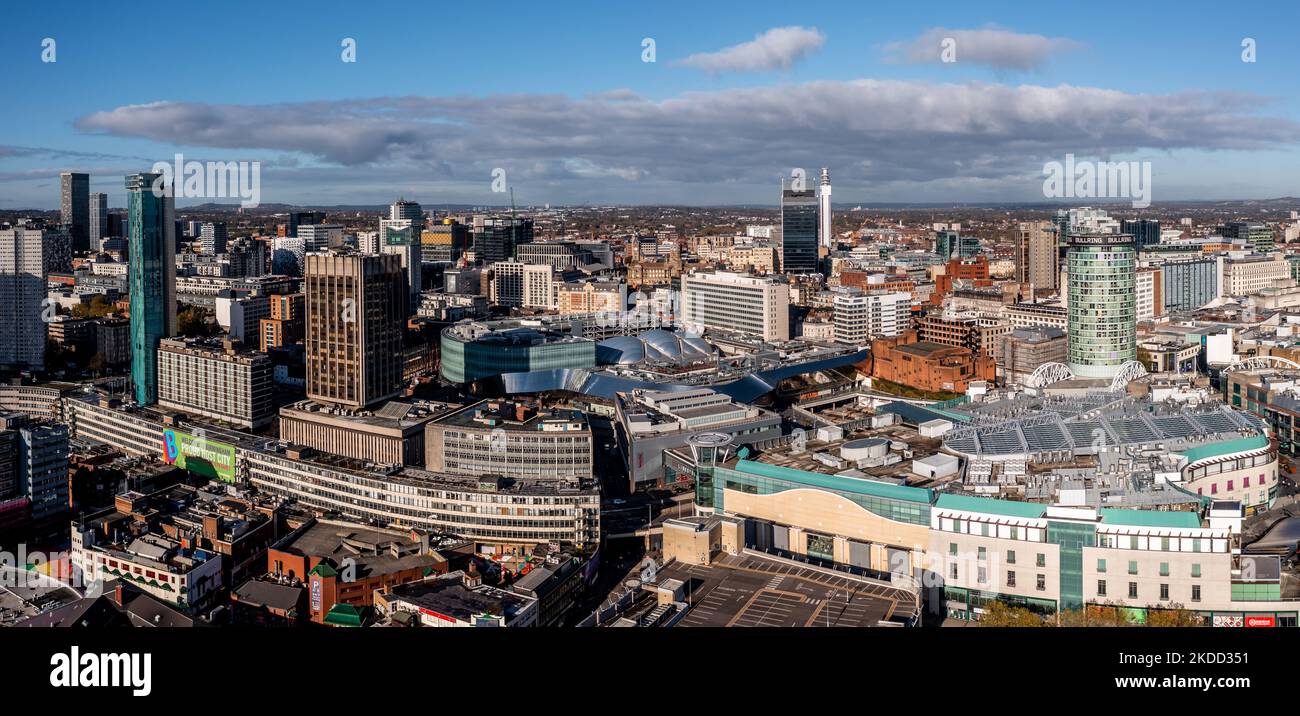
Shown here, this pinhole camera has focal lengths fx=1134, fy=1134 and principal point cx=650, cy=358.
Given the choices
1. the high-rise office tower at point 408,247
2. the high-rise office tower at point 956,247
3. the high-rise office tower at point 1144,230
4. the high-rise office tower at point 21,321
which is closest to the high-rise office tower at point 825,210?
the high-rise office tower at point 956,247

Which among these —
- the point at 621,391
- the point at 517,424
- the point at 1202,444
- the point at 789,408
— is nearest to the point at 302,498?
the point at 517,424

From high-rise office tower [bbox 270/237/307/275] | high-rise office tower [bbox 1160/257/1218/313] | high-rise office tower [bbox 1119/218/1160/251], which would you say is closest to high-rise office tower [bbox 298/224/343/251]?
high-rise office tower [bbox 270/237/307/275]

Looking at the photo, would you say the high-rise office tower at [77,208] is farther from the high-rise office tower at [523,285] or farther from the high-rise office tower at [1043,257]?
the high-rise office tower at [1043,257]

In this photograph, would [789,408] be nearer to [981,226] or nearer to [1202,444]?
A: [1202,444]

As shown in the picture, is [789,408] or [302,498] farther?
[789,408]

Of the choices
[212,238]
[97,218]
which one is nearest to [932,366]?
[212,238]

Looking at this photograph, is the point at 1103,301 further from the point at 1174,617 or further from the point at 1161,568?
the point at 1174,617

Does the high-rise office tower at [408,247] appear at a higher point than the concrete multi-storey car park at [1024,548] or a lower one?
higher
